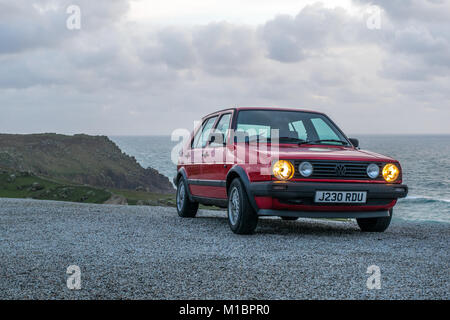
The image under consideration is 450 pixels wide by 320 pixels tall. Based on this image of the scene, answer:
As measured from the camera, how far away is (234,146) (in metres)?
7.34

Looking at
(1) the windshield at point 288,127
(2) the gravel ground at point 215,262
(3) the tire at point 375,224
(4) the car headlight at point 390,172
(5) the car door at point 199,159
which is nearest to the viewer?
(2) the gravel ground at point 215,262

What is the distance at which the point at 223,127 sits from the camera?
8086mm

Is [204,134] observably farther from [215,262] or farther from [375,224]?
[215,262]

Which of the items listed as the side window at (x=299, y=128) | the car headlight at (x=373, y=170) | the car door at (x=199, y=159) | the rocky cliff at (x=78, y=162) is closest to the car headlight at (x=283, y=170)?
the car headlight at (x=373, y=170)

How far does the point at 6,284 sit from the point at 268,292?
200 centimetres

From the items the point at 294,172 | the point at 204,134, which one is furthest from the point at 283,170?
the point at 204,134

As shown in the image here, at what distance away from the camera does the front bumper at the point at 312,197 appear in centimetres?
628

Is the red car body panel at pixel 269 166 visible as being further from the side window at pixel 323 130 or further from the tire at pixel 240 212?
the side window at pixel 323 130

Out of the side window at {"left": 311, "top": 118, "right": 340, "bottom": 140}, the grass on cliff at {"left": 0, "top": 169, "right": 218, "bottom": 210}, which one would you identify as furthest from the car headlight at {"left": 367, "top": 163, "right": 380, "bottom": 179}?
the grass on cliff at {"left": 0, "top": 169, "right": 218, "bottom": 210}

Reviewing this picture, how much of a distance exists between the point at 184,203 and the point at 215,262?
15.1 ft

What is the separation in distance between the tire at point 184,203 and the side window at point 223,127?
1.46 metres

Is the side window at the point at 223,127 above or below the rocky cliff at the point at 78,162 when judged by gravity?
above
